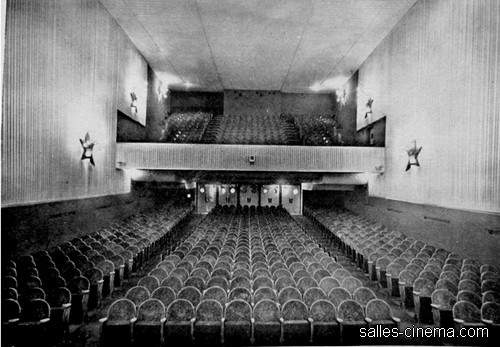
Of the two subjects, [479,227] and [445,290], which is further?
[479,227]

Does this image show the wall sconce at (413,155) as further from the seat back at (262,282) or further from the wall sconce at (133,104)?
the wall sconce at (133,104)

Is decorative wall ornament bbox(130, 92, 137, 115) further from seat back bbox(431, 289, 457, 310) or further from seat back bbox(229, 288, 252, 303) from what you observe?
seat back bbox(431, 289, 457, 310)

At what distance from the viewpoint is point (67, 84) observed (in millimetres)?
7512

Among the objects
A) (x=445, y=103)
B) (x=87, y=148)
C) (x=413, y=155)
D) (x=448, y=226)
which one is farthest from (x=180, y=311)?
(x=413, y=155)

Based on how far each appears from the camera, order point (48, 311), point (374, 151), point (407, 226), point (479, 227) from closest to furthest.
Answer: point (48, 311)
point (479, 227)
point (407, 226)
point (374, 151)

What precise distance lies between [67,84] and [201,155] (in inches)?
177

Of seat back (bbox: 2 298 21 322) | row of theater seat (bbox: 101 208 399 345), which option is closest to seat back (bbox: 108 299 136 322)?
row of theater seat (bbox: 101 208 399 345)

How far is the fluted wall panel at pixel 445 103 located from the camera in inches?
235

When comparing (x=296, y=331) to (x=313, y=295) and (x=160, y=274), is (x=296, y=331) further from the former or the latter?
(x=160, y=274)

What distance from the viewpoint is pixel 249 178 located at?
1390cm

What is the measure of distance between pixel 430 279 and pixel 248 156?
684 centimetres

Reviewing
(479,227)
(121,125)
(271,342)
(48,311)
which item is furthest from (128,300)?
(121,125)

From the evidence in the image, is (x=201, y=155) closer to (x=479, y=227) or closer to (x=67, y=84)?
(x=67, y=84)

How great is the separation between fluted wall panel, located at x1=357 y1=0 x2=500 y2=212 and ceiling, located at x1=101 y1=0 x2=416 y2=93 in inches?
50.5
